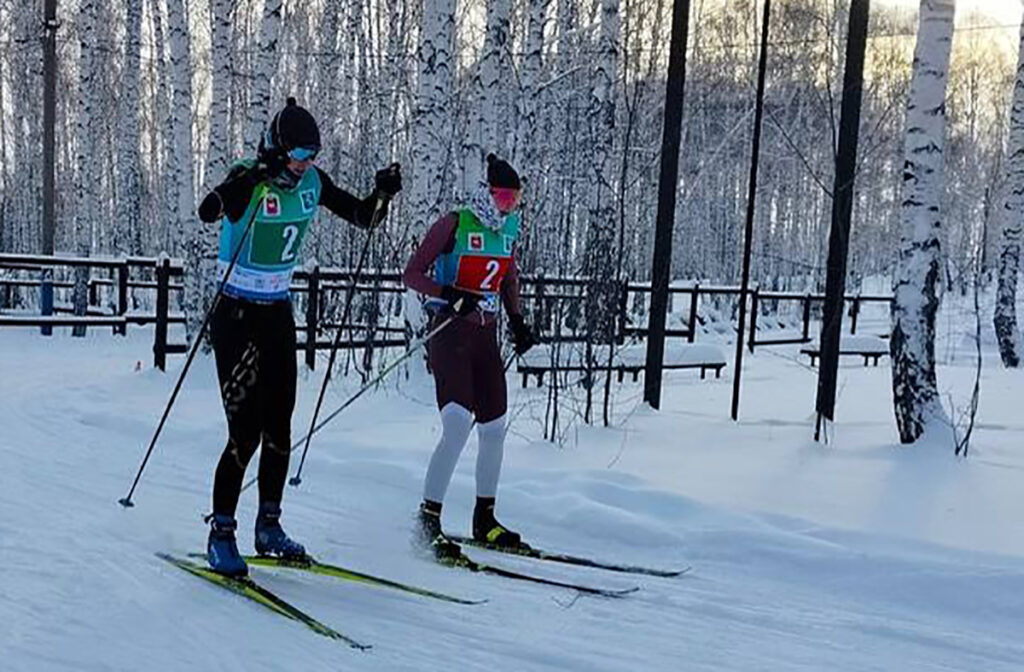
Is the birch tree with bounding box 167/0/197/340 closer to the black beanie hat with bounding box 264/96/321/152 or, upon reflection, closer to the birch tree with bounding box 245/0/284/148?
the birch tree with bounding box 245/0/284/148

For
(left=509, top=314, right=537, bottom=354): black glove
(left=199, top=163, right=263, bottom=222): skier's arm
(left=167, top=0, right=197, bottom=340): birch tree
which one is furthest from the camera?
(left=167, top=0, right=197, bottom=340): birch tree

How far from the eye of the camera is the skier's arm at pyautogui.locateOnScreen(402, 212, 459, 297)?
4492 mm

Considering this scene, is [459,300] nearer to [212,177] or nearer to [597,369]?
[597,369]

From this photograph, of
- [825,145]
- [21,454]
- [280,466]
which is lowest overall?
[21,454]

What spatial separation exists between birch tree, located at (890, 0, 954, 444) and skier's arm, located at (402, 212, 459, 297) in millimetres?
3370

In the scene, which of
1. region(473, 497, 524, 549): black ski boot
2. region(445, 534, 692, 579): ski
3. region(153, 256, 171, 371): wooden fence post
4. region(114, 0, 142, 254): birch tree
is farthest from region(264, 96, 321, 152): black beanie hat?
region(114, 0, 142, 254): birch tree

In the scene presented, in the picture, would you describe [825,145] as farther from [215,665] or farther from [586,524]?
[215,665]

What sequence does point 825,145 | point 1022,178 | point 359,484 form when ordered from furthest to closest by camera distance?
point 825,145
point 1022,178
point 359,484

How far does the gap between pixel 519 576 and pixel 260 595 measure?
42.1 inches

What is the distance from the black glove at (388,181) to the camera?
167 inches

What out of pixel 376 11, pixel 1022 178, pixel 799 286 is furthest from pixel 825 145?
pixel 1022 178

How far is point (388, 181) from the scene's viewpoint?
4258mm

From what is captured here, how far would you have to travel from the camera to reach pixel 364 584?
157 inches

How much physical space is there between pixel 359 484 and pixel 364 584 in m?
1.84
